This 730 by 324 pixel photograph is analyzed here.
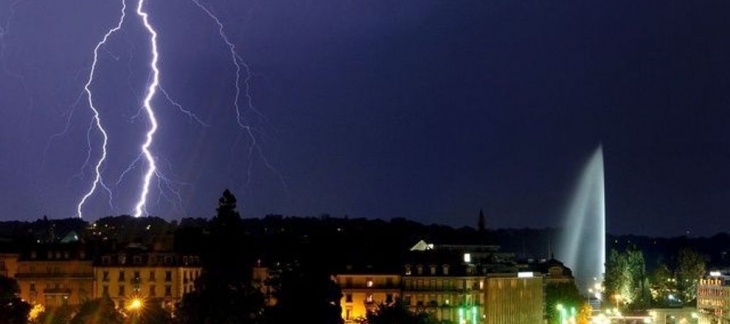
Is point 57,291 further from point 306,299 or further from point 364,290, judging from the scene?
point 306,299

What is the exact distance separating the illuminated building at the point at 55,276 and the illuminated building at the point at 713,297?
46.4 meters

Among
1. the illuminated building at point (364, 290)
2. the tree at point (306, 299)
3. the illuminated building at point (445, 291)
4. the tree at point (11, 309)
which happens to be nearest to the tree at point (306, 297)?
the tree at point (306, 299)

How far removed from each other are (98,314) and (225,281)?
7575 mm

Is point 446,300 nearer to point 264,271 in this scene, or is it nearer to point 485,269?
point 485,269

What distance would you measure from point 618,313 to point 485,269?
1808 cm

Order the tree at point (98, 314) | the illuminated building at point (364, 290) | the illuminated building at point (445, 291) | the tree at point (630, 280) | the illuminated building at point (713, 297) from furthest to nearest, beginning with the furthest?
1. the illuminated building at point (713, 297)
2. the tree at point (630, 280)
3. the illuminated building at point (445, 291)
4. the illuminated building at point (364, 290)
5. the tree at point (98, 314)

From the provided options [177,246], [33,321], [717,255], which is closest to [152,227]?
[177,246]

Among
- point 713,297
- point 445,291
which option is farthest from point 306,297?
point 713,297

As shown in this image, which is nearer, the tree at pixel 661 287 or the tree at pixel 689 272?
the tree at pixel 661 287

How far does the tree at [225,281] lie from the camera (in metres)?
46.1

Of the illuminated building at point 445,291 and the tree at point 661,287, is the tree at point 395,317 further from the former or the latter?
the tree at point 661,287

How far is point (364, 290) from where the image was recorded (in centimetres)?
6794

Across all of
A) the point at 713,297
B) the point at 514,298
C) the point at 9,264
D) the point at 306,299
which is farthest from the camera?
the point at 713,297

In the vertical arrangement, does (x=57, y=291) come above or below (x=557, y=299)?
above
